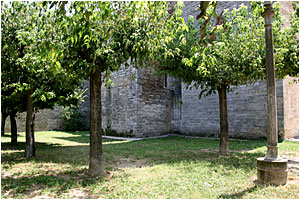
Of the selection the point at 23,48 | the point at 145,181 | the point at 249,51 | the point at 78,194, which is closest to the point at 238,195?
the point at 145,181

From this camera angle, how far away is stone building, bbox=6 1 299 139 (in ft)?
38.5

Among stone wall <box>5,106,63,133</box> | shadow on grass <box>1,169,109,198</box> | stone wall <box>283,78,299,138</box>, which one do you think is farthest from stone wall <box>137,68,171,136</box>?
stone wall <box>5,106,63,133</box>

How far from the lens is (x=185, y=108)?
50.6 feet

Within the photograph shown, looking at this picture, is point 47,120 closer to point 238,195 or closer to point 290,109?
point 290,109

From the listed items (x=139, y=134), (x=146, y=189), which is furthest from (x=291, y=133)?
(x=146, y=189)

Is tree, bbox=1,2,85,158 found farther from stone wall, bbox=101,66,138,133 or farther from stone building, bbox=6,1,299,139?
stone wall, bbox=101,66,138,133

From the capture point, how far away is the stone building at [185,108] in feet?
38.5

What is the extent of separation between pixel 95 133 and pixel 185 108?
1088cm

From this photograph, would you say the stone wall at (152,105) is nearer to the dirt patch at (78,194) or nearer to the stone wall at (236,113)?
the stone wall at (236,113)

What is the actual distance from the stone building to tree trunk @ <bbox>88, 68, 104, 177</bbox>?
6606 millimetres

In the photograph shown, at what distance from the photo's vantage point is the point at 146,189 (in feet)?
13.5

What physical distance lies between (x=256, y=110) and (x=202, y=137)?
357 cm

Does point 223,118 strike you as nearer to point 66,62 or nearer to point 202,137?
point 66,62

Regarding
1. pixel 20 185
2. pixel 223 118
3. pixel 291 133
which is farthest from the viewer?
pixel 291 133
